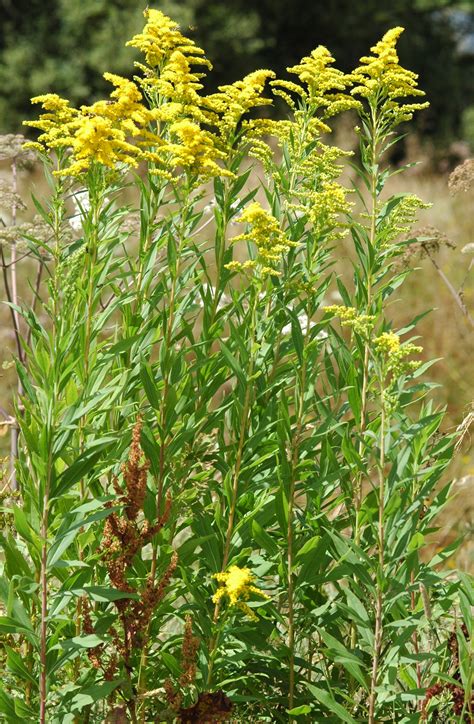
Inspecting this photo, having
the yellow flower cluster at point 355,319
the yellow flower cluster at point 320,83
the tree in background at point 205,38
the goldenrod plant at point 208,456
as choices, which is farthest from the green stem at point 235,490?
the tree in background at point 205,38

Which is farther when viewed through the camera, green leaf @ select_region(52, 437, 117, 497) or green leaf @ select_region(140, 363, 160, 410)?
green leaf @ select_region(140, 363, 160, 410)

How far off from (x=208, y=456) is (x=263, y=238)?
66 centimetres

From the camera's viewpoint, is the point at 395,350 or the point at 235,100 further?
the point at 235,100

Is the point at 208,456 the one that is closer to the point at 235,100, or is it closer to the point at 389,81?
the point at 235,100

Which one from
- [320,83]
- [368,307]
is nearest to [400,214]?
[368,307]

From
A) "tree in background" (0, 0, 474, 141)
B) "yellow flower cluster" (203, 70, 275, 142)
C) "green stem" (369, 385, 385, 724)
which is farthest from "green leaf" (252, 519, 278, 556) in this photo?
"tree in background" (0, 0, 474, 141)

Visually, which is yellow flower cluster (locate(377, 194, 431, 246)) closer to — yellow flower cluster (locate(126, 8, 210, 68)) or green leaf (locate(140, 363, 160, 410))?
yellow flower cluster (locate(126, 8, 210, 68))

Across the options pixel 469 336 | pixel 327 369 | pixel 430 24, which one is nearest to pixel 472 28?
pixel 430 24

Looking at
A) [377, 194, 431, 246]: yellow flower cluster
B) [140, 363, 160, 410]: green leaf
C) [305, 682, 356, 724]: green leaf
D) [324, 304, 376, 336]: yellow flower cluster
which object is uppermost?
[377, 194, 431, 246]: yellow flower cluster

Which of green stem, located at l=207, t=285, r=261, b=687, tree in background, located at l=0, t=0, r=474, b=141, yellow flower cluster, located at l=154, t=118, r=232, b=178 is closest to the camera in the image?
yellow flower cluster, located at l=154, t=118, r=232, b=178

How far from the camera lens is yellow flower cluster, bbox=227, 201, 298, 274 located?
2.39m

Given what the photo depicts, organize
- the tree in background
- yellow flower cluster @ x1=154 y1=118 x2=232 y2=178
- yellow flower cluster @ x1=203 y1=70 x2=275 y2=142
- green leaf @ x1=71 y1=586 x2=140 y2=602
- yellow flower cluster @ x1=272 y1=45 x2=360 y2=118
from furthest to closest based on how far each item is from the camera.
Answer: the tree in background, yellow flower cluster @ x1=272 y1=45 x2=360 y2=118, yellow flower cluster @ x1=203 y1=70 x2=275 y2=142, yellow flower cluster @ x1=154 y1=118 x2=232 y2=178, green leaf @ x1=71 y1=586 x2=140 y2=602

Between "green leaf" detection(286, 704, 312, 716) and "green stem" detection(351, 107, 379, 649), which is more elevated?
"green stem" detection(351, 107, 379, 649)

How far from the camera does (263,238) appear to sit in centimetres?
244
